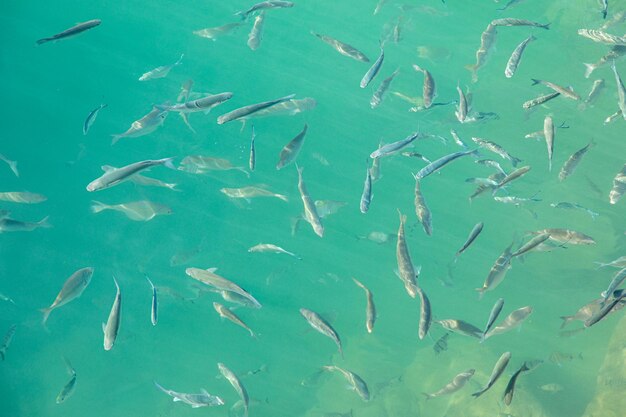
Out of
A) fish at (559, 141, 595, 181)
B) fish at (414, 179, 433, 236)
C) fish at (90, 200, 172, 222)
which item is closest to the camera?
fish at (414, 179, 433, 236)

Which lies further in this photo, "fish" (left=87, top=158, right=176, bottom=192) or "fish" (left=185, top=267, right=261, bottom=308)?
"fish" (left=185, top=267, right=261, bottom=308)

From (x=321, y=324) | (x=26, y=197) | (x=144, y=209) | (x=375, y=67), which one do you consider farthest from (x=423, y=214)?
(x=26, y=197)

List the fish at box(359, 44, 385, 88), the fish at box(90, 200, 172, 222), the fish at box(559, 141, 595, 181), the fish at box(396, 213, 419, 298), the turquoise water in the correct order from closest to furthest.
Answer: the fish at box(396, 213, 419, 298), the fish at box(359, 44, 385, 88), the fish at box(559, 141, 595, 181), the fish at box(90, 200, 172, 222), the turquoise water

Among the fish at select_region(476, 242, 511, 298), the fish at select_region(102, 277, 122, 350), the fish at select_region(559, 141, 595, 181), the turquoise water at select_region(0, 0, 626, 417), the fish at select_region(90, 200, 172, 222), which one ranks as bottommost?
the turquoise water at select_region(0, 0, 626, 417)

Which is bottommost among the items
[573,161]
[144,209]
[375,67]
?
[144,209]

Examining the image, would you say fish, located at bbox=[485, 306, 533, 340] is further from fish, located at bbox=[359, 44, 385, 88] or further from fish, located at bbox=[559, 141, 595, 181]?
fish, located at bbox=[359, 44, 385, 88]

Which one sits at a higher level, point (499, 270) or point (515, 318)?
point (499, 270)

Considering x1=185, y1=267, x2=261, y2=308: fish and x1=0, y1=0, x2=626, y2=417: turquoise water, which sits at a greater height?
x1=185, y1=267, x2=261, y2=308: fish

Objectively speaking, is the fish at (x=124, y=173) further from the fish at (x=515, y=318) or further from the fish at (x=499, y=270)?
the fish at (x=515, y=318)

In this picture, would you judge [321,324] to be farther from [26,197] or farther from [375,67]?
[26,197]

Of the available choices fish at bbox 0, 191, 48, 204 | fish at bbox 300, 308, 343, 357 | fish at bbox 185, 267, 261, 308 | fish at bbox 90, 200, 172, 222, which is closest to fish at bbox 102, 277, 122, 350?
fish at bbox 185, 267, 261, 308
